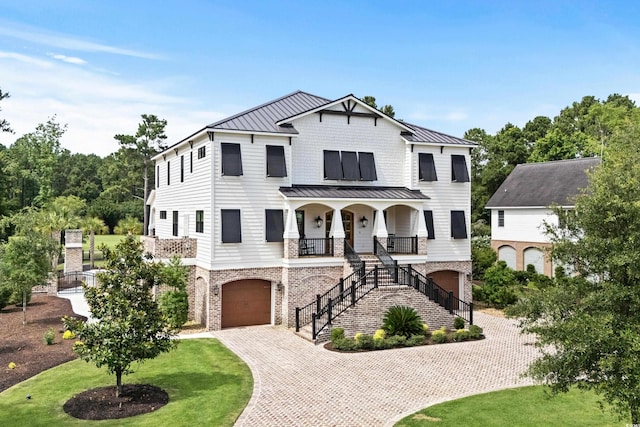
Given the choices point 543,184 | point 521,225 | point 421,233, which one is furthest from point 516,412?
point 543,184

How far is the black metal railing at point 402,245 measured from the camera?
85.0ft

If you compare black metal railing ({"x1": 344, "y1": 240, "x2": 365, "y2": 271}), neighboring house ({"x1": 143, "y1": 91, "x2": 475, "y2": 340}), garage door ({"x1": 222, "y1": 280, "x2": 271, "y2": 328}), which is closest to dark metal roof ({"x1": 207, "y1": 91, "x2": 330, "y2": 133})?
neighboring house ({"x1": 143, "y1": 91, "x2": 475, "y2": 340})

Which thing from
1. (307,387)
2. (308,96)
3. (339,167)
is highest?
(308,96)

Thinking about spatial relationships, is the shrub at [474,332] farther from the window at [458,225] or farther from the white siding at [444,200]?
the window at [458,225]

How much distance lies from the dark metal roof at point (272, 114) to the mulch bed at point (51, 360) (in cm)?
1096

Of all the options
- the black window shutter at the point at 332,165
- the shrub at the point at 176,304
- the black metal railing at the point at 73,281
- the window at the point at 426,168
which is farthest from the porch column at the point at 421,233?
the black metal railing at the point at 73,281

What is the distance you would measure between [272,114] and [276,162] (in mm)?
3050

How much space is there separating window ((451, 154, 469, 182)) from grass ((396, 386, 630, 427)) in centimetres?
1486

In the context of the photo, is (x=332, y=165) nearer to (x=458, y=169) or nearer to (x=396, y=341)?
(x=458, y=169)

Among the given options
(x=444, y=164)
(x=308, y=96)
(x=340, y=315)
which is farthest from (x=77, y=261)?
(x=444, y=164)

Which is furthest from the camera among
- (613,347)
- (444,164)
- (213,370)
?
(444,164)

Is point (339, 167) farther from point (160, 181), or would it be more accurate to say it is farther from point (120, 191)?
point (120, 191)

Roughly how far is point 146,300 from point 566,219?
10608 millimetres

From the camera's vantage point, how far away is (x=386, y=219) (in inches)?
1095
